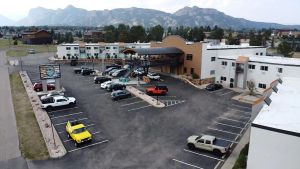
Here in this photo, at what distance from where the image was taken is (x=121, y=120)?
33.4 metres

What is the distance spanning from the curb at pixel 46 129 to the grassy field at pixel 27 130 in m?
0.43

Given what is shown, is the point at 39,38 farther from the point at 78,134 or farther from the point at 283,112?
the point at 283,112

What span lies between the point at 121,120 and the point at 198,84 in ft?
81.4

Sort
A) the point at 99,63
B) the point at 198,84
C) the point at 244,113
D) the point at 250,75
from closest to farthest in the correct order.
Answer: the point at 244,113 < the point at 250,75 < the point at 198,84 < the point at 99,63

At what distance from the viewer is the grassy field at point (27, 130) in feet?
81.0

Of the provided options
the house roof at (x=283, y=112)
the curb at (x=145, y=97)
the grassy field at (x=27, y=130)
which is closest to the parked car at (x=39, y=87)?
the grassy field at (x=27, y=130)

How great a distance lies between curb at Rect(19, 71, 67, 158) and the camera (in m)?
25.1

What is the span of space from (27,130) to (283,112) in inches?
1022

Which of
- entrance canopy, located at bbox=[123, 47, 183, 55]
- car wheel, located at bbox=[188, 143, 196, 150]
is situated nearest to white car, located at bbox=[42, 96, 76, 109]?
car wheel, located at bbox=[188, 143, 196, 150]

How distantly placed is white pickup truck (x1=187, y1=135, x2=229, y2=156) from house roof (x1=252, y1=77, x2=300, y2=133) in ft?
14.9

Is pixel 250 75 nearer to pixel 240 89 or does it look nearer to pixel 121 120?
pixel 240 89

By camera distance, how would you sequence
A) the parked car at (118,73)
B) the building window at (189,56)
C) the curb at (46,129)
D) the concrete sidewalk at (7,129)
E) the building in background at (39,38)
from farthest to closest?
1. the building in background at (39,38)
2. the parked car at (118,73)
3. the building window at (189,56)
4. the curb at (46,129)
5. the concrete sidewalk at (7,129)

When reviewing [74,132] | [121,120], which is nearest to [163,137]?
[121,120]

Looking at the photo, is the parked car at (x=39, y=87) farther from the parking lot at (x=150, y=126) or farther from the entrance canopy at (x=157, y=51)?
the entrance canopy at (x=157, y=51)
